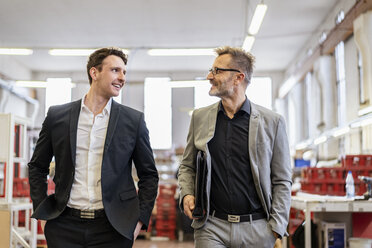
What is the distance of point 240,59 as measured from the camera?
264 cm

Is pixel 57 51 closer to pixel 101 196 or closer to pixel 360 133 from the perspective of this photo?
pixel 360 133

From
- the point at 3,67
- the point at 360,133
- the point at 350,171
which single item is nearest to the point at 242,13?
the point at 360,133

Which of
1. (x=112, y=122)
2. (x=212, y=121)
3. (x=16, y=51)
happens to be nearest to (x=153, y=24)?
(x=16, y=51)

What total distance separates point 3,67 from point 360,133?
39.7 ft

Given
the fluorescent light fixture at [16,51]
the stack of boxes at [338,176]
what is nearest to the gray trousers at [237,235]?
the stack of boxes at [338,176]

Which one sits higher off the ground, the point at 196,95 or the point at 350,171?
the point at 196,95

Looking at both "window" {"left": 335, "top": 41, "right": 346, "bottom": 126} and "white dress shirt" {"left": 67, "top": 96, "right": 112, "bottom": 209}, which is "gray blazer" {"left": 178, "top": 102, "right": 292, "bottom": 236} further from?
"window" {"left": 335, "top": 41, "right": 346, "bottom": 126}

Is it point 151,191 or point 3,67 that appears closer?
point 151,191

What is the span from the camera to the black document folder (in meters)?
2.44

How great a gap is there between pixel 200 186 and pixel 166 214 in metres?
8.48

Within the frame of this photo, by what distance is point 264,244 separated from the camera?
94.8 inches

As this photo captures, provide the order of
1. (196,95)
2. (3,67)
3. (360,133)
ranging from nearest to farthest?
(360,133), (3,67), (196,95)

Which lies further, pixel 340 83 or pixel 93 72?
pixel 340 83

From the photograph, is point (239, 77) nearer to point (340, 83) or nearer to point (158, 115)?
point (340, 83)
